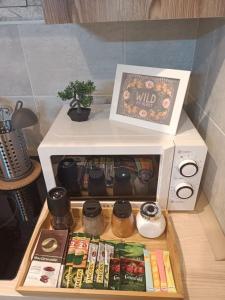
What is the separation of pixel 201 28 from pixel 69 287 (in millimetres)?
884

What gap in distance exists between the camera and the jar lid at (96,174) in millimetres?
729

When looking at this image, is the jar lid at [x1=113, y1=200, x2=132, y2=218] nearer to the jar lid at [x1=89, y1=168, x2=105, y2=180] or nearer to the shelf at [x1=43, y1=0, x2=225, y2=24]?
the jar lid at [x1=89, y1=168, x2=105, y2=180]

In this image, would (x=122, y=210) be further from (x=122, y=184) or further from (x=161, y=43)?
(x=161, y=43)

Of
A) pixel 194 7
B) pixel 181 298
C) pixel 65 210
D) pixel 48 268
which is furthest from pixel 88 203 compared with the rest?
pixel 194 7

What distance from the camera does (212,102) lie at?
73 centimetres

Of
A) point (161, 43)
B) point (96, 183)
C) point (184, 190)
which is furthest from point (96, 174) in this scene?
point (161, 43)

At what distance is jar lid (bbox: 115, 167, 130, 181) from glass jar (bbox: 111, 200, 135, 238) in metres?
0.10

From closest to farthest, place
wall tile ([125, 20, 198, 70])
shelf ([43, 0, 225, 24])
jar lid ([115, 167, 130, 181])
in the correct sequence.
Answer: shelf ([43, 0, 225, 24])
jar lid ([115, 167, 130, 181])
wall tile ([125, 20, 198, 70])

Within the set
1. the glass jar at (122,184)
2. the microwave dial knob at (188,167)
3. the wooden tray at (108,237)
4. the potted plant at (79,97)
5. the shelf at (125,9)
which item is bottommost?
the wooden tray at (108,237)

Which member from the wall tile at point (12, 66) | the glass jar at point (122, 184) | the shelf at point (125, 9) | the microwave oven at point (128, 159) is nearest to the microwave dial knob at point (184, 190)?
the microwave oven at point (128, 159)

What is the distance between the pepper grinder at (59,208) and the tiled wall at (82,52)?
474 millimetres

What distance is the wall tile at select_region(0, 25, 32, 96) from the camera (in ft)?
2.81

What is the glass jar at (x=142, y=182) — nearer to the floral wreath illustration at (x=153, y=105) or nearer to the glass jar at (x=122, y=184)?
the glass jar at (x=122, y=184)

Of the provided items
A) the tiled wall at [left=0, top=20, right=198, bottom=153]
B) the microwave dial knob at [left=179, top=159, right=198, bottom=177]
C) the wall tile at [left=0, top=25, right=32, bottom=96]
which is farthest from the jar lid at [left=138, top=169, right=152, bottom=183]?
the wall tile at [left=0, top=25, right=32, bottom=96]
